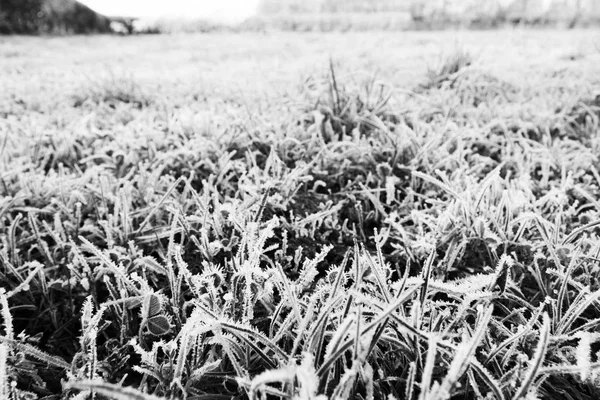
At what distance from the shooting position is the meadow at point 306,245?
806mm

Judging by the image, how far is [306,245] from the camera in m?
1.25

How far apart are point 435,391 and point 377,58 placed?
3.33m

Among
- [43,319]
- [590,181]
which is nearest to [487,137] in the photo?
[590,181]

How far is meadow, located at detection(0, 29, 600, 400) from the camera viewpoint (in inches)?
31.7

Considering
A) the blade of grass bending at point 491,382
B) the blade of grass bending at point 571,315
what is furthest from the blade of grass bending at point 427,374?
the blade of grass bending at point 571,315

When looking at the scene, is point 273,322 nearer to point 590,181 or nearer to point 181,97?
point 590,181

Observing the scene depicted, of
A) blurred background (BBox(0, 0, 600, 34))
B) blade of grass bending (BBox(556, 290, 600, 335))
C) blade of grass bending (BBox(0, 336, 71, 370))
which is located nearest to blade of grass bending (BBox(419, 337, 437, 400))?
blade of grass bending (BBox(556, 290, 600, 335))

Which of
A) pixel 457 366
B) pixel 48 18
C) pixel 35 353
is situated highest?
pixel 48 18

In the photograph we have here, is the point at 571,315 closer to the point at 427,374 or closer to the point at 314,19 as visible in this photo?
the point at 427,374

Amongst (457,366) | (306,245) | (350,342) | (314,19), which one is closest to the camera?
(457,366)

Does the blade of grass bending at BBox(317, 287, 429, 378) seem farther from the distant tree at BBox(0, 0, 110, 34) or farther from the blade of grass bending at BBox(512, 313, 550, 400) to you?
the distant tree at BBox(0, 0, 110, 34)

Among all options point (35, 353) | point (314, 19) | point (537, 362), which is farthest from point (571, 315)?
point (314, 19)

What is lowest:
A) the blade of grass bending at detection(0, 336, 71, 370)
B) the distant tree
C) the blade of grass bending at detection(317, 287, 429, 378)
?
the blade of grass bending at detection(0, 336, 71, 370)

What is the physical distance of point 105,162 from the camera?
1767mm
